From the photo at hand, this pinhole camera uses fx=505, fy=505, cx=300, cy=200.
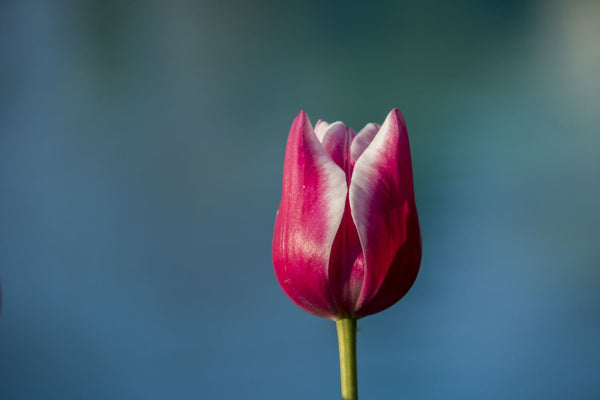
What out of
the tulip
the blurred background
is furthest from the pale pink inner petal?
the blurred background

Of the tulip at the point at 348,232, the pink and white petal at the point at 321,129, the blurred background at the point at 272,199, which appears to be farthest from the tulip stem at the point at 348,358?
the blurred background at the point at 272,199

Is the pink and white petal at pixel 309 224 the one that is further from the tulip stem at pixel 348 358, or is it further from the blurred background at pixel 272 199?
the blurred background at pixel 272 199

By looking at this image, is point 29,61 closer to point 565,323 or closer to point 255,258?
point 255,258

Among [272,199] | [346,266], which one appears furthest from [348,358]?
[272,199]

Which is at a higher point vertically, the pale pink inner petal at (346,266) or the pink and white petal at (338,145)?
the pink and white petal at (338,145)

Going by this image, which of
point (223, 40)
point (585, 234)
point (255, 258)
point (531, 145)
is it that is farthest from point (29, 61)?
point (585, 234)

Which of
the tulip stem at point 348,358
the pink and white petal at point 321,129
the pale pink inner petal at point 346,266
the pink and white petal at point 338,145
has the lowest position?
the tulip stem at point 348,358
